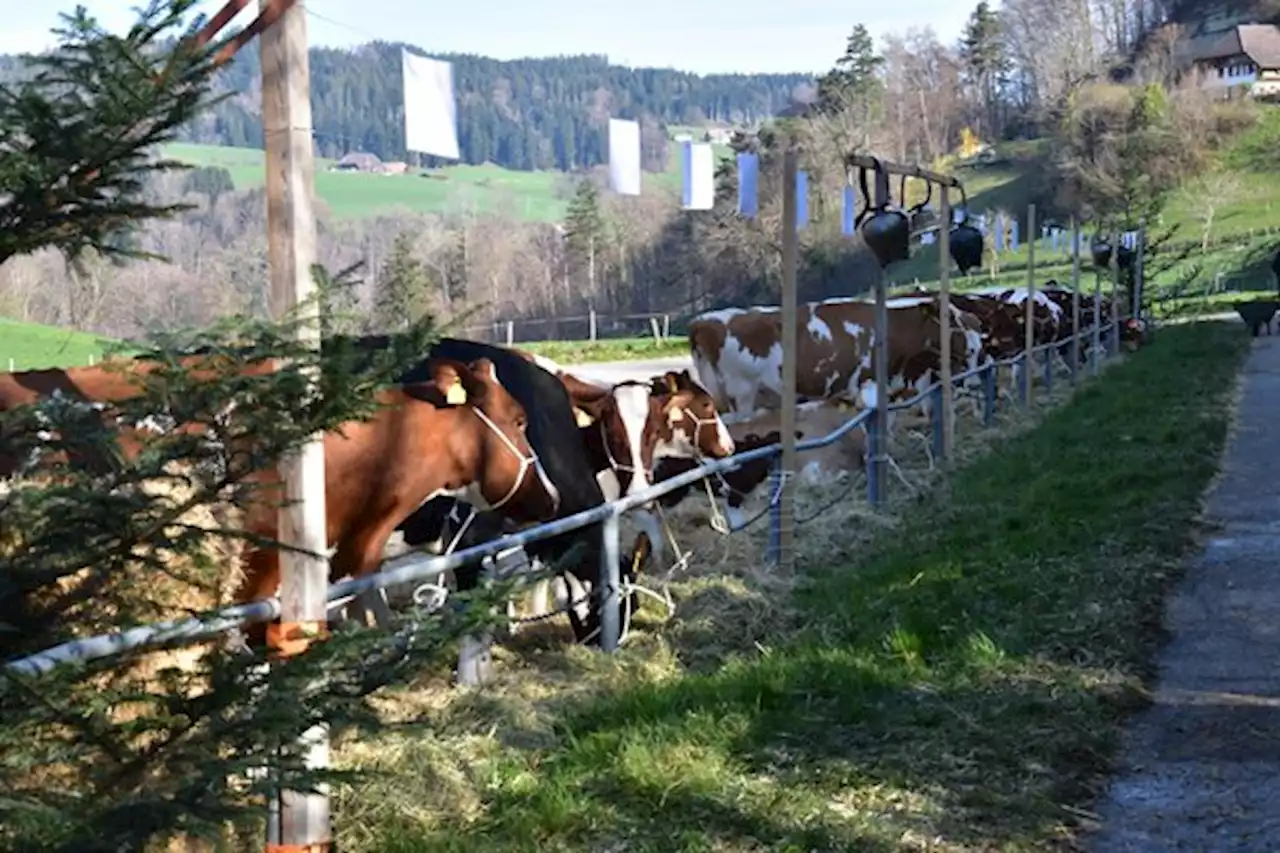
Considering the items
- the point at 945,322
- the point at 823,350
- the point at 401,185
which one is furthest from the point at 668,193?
the point at 401,185

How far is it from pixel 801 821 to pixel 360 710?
2095mm

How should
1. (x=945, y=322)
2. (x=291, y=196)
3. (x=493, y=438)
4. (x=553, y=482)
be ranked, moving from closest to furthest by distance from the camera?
(x=291, y=196), (x=493, y=438), (x=553, y=482), (x=945, y=322)

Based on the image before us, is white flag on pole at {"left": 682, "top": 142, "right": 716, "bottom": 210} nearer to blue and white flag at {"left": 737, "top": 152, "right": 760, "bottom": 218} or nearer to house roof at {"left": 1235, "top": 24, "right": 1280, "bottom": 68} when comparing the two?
blue and white flag at {"left": 737, "top": 152, "right": 760, "bottom": 218}

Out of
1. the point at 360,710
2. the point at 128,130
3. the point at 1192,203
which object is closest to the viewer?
the point at 128,130

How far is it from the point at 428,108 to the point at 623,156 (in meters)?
7.54

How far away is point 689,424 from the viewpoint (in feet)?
35.5

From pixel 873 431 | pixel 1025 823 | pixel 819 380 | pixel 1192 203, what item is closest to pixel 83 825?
pixel 1025 823

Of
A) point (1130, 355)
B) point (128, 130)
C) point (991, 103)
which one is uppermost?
point (991, 103)

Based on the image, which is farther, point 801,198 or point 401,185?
point 801,198

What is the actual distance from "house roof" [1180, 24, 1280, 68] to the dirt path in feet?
342

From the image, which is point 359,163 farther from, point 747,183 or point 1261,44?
point 1261,44

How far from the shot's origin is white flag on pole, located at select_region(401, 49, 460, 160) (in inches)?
168

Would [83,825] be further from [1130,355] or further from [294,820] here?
[1130,355]

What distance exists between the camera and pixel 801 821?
4.41 metres
